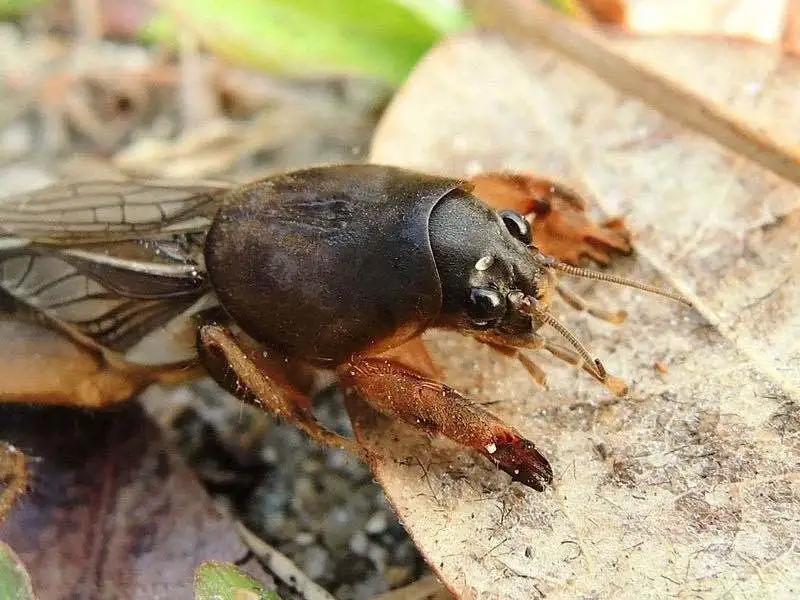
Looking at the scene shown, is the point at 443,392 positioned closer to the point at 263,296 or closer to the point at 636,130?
the point at 263,296

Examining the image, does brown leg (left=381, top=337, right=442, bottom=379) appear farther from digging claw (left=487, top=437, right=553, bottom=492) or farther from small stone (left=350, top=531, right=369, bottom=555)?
small stone (left=350, top=531, right=369, bottom=555)

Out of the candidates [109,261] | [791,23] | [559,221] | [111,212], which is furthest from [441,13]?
[109,261]

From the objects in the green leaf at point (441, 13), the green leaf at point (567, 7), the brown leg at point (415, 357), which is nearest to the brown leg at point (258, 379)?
the brown leg at point (415, 357)

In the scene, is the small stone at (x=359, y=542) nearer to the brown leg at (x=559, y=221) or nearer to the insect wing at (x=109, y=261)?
the insect wing at (x=109, y=261)

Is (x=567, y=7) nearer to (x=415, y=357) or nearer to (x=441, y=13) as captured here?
(x=441, y=13)

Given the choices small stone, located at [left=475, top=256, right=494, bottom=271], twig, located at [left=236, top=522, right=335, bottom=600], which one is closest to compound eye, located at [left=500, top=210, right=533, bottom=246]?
small stone, located at [left=475, top=256, right=494, bottom=271]
